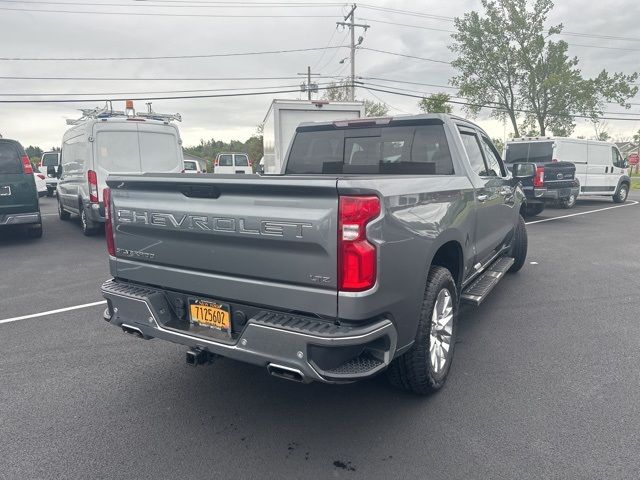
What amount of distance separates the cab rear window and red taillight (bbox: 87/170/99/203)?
6.20 metres

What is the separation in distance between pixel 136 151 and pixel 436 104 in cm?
2446

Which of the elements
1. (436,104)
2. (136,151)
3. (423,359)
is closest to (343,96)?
(436,104)

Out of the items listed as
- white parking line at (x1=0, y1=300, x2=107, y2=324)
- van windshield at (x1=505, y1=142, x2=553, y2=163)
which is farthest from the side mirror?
van windshield at (x1=505, y1=142, x2=553, y2=163)

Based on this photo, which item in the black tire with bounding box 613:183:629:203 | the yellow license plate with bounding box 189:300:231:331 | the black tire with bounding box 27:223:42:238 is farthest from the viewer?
the black tire with bounding box 613:183:629:203

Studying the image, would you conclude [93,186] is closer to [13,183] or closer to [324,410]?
[13,183]

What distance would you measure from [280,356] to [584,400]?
2.21 m

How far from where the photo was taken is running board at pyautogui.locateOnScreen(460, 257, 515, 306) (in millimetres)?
4137

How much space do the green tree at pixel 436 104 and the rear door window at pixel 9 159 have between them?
74.6 ft

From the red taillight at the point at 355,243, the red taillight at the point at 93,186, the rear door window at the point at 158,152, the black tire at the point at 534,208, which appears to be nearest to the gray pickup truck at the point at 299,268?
the red taillight at the point at 355,243

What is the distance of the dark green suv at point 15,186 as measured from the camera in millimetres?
8805

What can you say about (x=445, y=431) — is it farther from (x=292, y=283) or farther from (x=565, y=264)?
(x=565, y=264)

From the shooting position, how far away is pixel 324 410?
125 inches

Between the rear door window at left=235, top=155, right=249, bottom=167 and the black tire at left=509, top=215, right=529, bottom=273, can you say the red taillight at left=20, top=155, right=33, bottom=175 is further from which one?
the rear door window at left=235, top=155, right=249, bottom=167

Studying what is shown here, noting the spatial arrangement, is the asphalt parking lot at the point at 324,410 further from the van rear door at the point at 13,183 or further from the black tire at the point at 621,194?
the black tire at the point at 621,194
